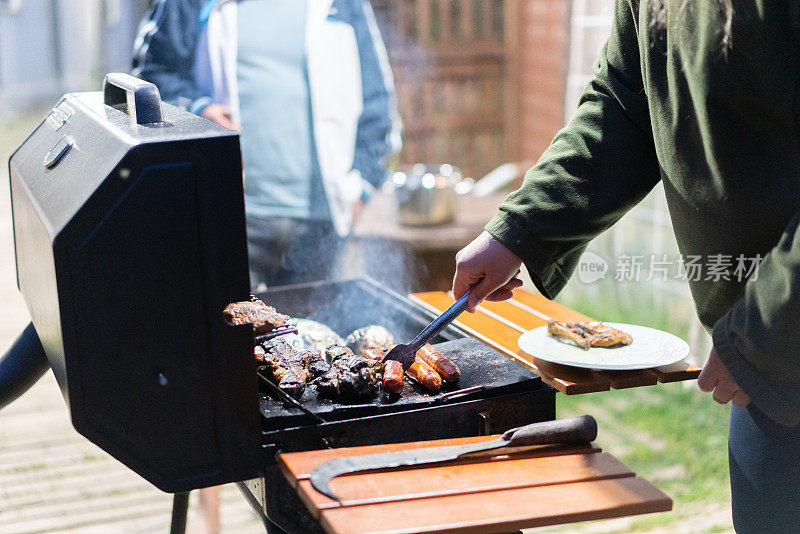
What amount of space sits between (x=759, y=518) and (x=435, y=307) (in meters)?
0.90

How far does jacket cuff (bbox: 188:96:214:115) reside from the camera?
3191 millimetres

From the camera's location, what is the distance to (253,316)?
1.43m

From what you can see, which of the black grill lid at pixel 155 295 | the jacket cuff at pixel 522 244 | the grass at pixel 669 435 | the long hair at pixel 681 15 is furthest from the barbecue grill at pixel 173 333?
the grass at pixel 669 435

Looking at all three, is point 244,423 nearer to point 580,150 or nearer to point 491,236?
point 491,236

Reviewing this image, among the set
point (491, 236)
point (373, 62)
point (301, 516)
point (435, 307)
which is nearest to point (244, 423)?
point (301, 516)

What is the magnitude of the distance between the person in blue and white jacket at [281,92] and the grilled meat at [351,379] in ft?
5.76

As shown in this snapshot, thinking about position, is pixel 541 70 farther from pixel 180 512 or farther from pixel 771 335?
pixel 771 335

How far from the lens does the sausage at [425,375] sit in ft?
5.24

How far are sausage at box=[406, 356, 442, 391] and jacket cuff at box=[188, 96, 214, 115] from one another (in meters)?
1.88

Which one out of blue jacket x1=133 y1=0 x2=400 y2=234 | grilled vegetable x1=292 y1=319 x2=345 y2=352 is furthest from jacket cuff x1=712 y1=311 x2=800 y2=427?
blue jacket x1=133 y1=0 x2=400 y2=234

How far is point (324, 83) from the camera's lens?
342cm

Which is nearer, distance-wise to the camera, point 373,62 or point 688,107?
point 688,107

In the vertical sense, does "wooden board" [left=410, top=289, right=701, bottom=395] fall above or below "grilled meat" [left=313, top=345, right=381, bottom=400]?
below

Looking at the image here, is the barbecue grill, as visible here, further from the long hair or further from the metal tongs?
the long hair
